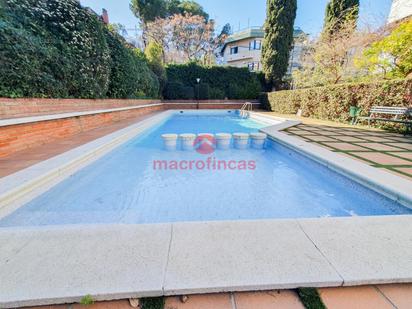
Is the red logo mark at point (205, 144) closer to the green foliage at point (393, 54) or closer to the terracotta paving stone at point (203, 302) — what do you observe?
the terracotta paving stone at point (203, 302)

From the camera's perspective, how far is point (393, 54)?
8.09m

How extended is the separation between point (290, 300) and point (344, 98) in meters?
9.12

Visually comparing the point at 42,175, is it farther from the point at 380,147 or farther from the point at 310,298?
the point at 380,147

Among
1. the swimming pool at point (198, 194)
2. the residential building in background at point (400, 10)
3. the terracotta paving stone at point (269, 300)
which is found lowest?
the swimming pool at point (198, 194)

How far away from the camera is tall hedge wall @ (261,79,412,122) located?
6052 millimetres

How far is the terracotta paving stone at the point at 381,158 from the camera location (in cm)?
323

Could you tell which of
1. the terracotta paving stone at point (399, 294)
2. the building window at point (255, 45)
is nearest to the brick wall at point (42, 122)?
the terracotta paving stone at point (399, 294)

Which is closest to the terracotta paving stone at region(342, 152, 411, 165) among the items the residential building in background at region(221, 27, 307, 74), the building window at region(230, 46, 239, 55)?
the residential building in background at region(221, 27, 307, 74)

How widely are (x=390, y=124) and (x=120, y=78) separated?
10323mm

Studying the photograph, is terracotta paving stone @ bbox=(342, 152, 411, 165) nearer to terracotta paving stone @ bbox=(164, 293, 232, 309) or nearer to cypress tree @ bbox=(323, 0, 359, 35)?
terracotta paving stone @ bbox=(164, 293, 232, 309)

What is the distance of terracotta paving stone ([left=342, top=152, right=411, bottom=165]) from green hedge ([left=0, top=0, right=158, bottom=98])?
265 inches

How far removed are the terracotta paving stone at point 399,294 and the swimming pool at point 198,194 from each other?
4.35 ft

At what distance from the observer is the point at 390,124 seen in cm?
618

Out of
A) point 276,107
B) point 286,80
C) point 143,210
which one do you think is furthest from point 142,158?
point 286,80
